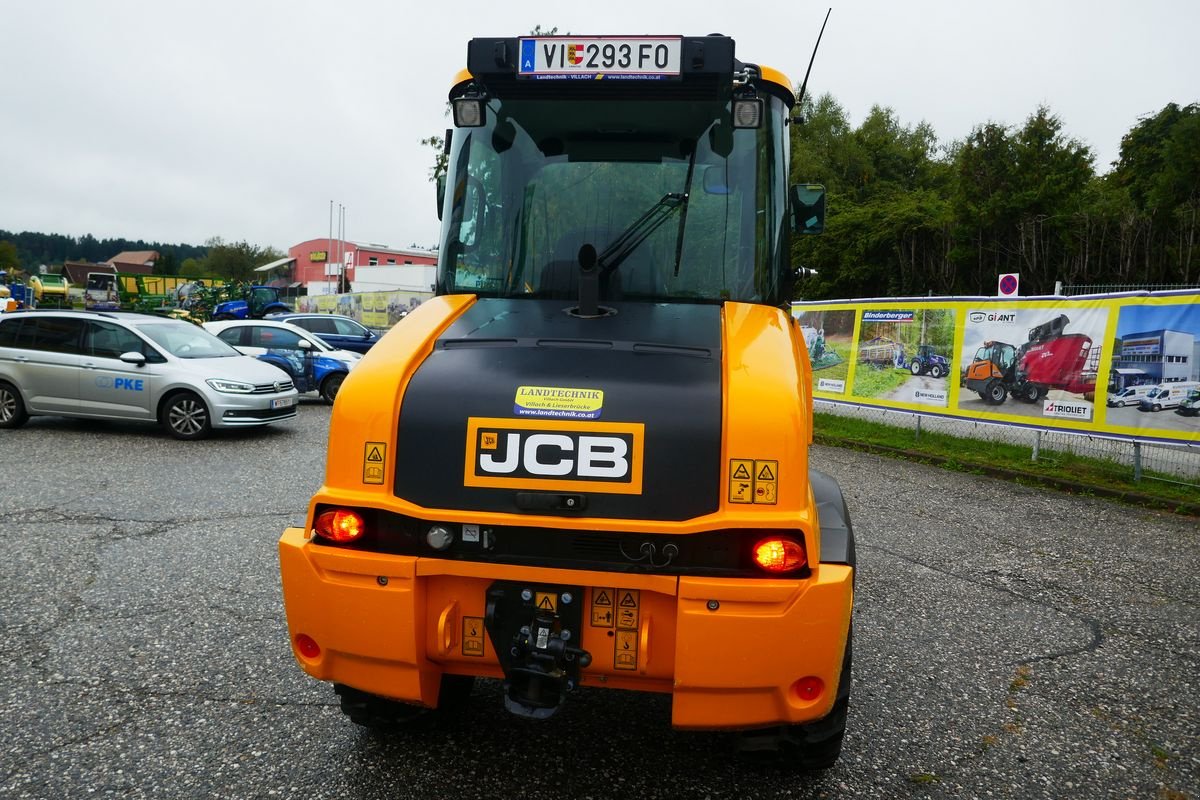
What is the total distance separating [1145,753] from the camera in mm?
3432

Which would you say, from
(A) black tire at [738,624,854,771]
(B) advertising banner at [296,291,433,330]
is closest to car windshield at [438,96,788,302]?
(A) black tire at [738,624,854,771]

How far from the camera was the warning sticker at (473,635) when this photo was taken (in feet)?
9.09

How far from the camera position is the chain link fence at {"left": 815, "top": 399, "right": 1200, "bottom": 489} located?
8.92 metres

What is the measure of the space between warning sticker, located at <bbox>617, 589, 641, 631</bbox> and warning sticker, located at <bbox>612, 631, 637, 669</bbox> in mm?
24

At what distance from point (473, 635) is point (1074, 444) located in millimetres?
9748

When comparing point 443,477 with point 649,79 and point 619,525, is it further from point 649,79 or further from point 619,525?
point 649,79

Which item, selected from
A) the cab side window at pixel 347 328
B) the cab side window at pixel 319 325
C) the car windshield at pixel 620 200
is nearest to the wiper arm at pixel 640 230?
the car windshield at pixel 620 200

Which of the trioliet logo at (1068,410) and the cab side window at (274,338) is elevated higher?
the cab side window at (274,338)

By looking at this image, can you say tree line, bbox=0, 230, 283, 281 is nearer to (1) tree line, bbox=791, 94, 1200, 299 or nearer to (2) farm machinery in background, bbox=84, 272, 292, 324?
(2) farm machinery in background, bbox=84, 272, 292, 324

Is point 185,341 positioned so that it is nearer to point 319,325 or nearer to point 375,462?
point 319,325

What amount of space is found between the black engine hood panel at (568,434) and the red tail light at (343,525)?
19 cm

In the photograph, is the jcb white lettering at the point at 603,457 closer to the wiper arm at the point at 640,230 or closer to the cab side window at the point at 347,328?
the wiper arm at the point at 640,230

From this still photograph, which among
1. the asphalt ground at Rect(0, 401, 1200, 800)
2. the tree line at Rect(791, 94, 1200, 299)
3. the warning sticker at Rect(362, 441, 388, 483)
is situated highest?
the tree line at Rect(791, 94, 1200, 299)

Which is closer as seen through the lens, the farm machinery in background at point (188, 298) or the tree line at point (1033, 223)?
the tree line at point (1033, 223)
